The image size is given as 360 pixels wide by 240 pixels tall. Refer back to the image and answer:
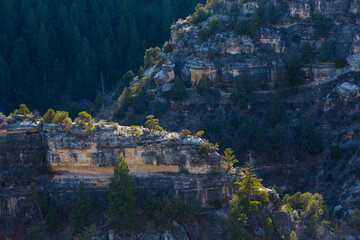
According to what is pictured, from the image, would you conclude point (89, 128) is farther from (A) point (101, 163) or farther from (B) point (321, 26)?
(B) point (321, 26)

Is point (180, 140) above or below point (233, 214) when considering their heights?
above

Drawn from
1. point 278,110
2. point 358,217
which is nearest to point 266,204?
point 358,217

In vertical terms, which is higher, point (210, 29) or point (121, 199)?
point (210, 29)

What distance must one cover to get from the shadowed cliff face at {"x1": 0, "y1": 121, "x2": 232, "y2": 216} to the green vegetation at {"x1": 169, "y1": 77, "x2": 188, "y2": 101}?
2046 cm

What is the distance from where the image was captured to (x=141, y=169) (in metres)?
40.3

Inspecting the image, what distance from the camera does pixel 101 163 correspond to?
3994 cm

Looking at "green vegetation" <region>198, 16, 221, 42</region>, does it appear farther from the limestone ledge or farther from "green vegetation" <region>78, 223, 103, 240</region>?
"green vegetation" <region>78, 223, 103, 240</region>

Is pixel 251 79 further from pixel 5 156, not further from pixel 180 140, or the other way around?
pixel 5 156

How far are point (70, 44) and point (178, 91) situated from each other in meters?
24.5

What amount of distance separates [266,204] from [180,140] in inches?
290

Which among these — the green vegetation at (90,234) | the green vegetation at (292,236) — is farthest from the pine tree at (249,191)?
the green vegetation at (90,234)

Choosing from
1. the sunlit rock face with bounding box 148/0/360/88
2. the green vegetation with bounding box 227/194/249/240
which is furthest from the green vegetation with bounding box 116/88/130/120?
the green vegetation with bounding box 227/194/249/240

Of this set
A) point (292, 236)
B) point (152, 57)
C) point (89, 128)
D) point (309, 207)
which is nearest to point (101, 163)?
point (89, 128)

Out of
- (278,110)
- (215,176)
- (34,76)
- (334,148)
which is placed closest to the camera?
(215,176)
